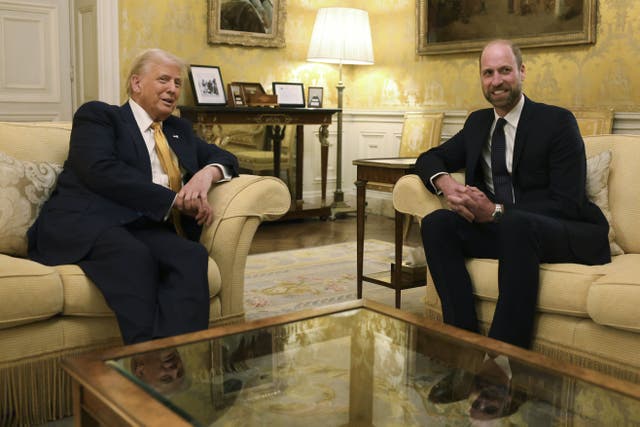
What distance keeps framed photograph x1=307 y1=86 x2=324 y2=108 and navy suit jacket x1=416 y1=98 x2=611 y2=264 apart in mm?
3701

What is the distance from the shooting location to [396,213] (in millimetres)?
3453

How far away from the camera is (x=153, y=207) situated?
2.62 m

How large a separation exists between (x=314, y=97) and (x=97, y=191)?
13.6 ft

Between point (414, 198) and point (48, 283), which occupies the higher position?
point (414, 198)

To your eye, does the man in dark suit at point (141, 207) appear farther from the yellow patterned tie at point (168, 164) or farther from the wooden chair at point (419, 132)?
the wooden chair at point (419, 132)

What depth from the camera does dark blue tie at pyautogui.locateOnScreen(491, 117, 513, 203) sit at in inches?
114

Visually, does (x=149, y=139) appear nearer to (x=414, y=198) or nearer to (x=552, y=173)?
(x=414, y=198)

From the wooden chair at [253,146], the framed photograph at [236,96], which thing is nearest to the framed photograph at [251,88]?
the framed photograph at [236,96]

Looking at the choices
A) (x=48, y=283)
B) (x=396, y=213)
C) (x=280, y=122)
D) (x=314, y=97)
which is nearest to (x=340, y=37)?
(x=314, y=97)

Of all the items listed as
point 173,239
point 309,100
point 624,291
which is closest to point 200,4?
point 309,100

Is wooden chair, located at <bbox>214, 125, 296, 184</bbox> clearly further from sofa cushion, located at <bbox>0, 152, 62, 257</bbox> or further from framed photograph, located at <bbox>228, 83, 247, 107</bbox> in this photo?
sofa cushion, located at <bbox>0, 152, 62, 257</bbox>

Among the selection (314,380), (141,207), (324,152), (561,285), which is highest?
(324,152)

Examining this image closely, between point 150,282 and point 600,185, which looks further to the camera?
point 600,185

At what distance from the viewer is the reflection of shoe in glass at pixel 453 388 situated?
1.67m
